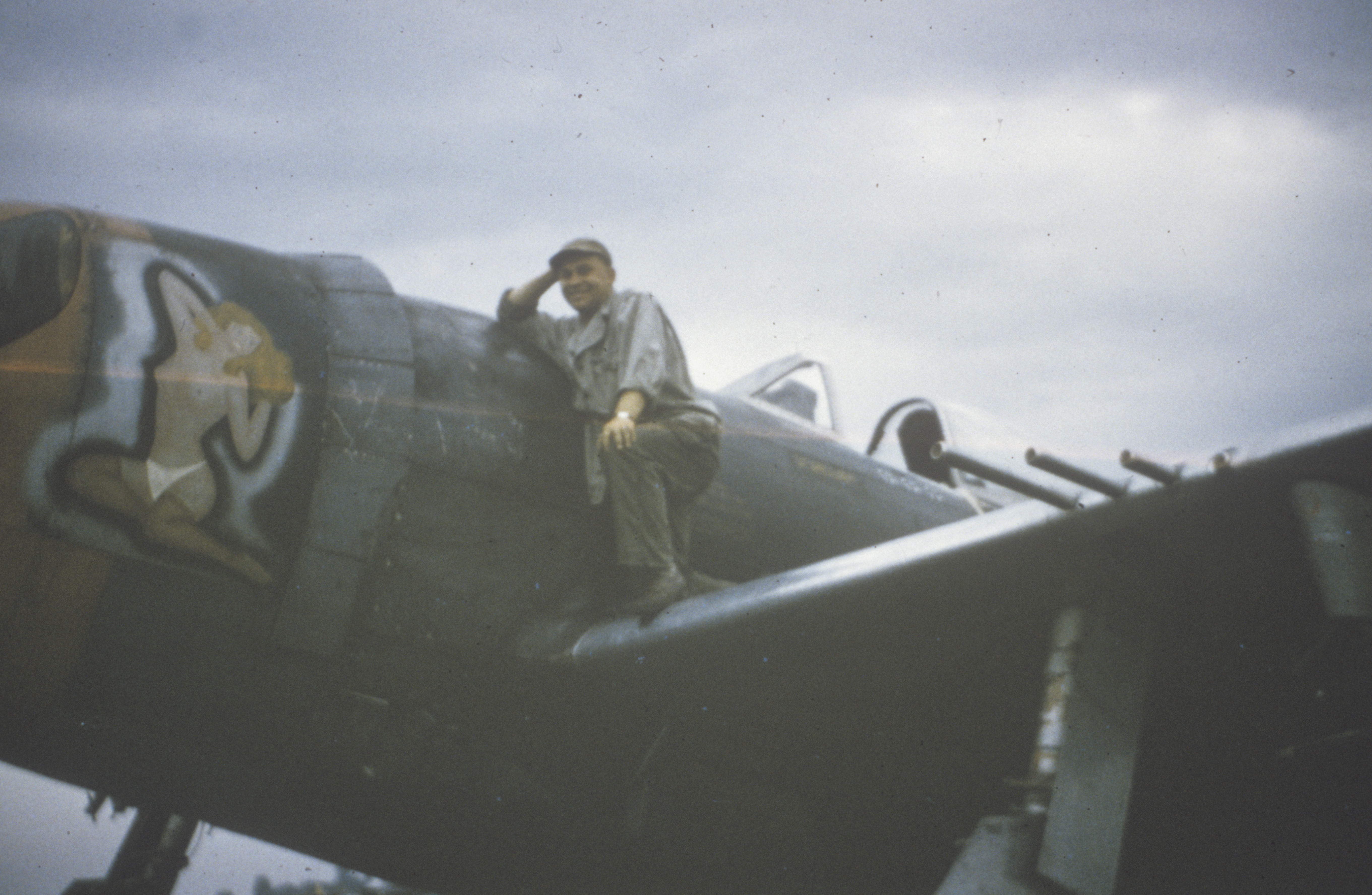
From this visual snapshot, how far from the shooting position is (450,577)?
2717mm

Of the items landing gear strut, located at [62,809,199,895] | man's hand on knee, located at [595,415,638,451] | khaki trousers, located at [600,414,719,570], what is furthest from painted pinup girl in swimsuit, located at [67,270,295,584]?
landing gear strut, located at [62,809,199,895]

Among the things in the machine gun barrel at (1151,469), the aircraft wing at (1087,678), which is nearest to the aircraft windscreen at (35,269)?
the aircraft wing at (1087,678)

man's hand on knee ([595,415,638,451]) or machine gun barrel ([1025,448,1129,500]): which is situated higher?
man's hand on knee ([595,415,638,451])

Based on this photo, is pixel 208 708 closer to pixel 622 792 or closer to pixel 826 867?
pixel 622 792

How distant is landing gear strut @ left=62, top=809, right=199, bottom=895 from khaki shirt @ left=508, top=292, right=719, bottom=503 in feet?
7.28

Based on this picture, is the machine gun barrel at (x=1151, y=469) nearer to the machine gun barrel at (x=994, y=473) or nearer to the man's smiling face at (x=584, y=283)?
the machine gun barrel at (x=994, y=473)

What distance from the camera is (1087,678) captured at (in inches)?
90.4

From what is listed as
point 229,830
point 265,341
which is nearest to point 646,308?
point 265,341

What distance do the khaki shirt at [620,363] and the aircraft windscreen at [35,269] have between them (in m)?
1.31

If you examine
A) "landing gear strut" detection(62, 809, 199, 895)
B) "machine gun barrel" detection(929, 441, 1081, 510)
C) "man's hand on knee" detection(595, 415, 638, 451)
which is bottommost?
"landing gear strut" detection(62, 809, 199, 895)

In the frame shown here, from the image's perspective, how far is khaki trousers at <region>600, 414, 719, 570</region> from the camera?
2.92m

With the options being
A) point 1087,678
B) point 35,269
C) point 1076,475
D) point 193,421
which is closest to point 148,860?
point 193,421

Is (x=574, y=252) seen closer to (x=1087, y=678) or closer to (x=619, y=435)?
(x=619, y=435)

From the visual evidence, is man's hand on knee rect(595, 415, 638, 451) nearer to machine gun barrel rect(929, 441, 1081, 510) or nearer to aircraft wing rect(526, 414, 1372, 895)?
aircraft wing rect(526, 414, 1372, 895)
